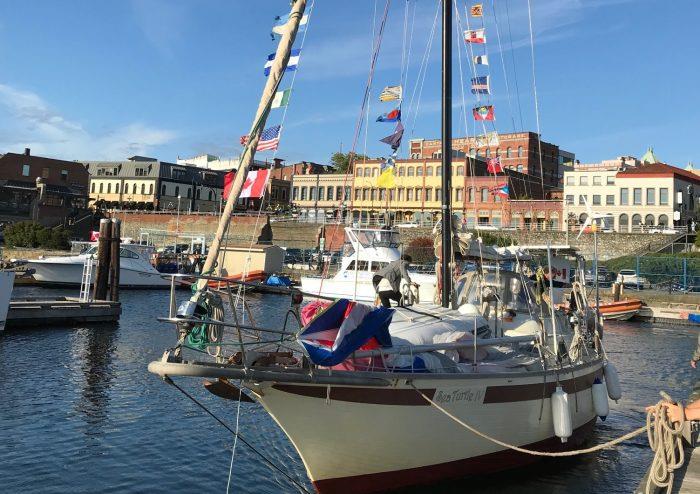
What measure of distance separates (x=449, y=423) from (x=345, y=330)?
95.2 inches

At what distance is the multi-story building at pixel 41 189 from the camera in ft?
254

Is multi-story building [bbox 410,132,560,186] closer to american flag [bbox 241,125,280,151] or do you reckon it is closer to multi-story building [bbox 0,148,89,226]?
multi-story building [bbox 0,148,89,226]

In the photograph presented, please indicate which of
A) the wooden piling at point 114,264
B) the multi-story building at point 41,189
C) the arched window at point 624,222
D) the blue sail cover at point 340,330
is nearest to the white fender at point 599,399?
the blue sail cover at point 340,330

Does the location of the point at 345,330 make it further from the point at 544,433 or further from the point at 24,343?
the point at 24,343

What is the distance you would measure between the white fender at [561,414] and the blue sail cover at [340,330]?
3.79 m

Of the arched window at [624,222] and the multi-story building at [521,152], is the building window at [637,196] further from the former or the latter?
the multi-story building at [521,152]

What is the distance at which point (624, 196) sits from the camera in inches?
2874

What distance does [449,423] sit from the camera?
334 inches

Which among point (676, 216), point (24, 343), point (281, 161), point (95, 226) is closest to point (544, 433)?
point (24, 343)

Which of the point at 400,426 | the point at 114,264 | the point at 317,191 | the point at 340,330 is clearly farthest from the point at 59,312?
the point at 317,191

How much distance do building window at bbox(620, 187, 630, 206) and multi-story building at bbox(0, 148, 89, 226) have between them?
69.6m

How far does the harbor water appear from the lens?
960 centimetres

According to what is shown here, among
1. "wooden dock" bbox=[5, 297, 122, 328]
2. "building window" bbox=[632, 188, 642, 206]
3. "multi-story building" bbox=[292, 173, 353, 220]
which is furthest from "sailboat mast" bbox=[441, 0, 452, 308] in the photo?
"multi-story building" bbox=[292, 173, 353, 220]

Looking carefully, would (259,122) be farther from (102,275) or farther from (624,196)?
(624,196)
